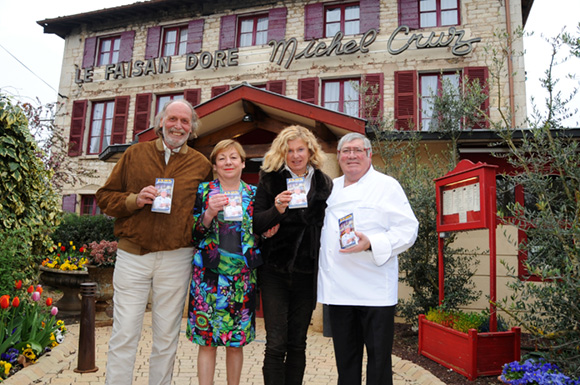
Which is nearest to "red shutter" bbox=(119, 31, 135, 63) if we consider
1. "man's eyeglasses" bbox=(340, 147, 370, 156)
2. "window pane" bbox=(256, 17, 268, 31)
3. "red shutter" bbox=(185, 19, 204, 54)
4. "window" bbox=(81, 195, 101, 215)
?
"red shutter" bbox=(185, 19, 204, 54)

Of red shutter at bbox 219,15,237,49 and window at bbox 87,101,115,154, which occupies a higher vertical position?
red shutter at bbox 219,15,237,49

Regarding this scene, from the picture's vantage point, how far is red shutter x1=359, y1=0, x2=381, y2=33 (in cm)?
1292

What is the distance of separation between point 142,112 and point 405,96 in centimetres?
884

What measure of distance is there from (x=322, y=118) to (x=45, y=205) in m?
4.00

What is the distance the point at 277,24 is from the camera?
13.8 m

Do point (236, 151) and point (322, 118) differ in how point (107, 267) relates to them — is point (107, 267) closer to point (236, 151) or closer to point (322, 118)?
point (322, 118)

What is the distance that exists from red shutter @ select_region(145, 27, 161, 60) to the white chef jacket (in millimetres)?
14228

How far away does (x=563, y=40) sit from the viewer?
358cm

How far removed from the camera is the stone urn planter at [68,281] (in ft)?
23.6

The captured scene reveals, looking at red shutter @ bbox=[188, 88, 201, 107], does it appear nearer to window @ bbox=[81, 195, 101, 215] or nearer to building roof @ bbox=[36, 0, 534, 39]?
building roof @ bbox=[36, 0, 534, 39]

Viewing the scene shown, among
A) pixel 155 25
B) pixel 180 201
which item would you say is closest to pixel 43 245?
pixel 180 201

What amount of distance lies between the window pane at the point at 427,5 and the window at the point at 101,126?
11.0m

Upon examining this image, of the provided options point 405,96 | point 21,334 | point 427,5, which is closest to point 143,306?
point 21,334

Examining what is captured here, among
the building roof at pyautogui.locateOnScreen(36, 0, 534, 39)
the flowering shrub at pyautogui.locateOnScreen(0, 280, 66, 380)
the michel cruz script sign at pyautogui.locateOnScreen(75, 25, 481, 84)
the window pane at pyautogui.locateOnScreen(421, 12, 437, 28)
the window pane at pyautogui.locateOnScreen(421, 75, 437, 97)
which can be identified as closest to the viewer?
the flowering shrub at pyautogui.locateOnScreen(0, 280, 66, 380)
